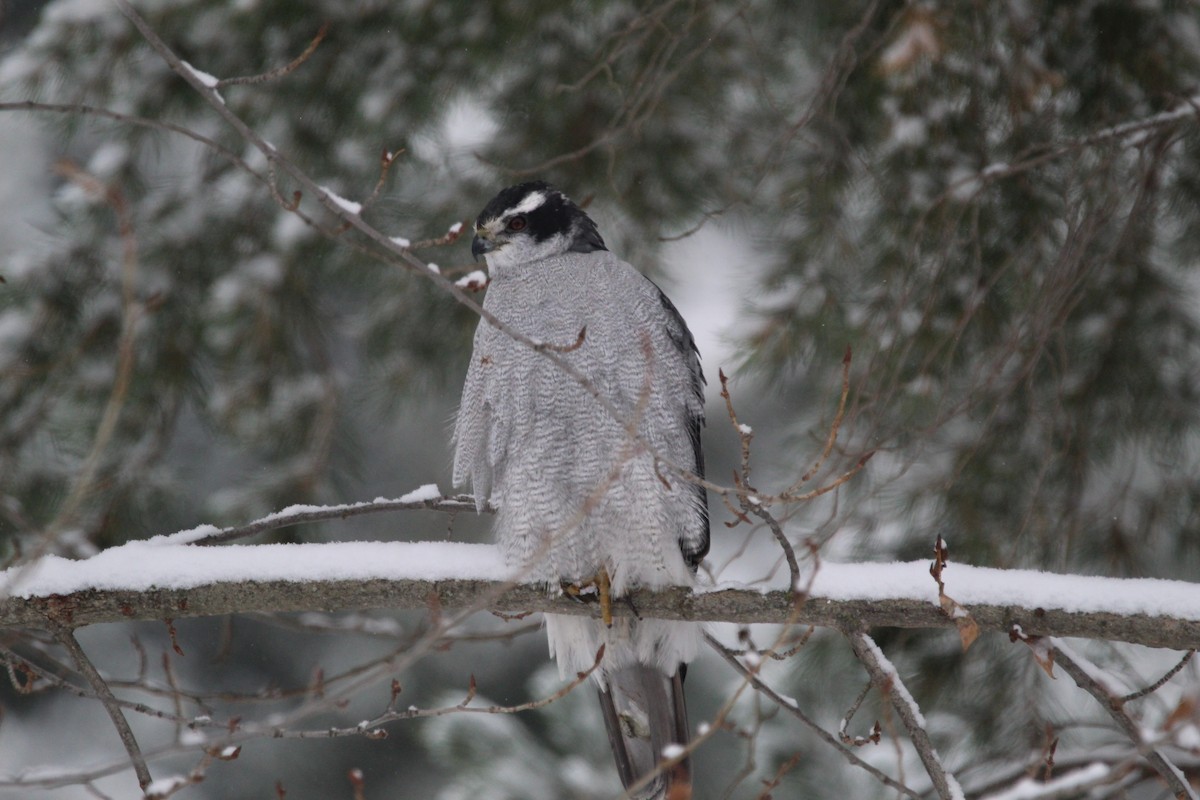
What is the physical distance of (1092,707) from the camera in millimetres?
4312

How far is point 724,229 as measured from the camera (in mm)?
4941

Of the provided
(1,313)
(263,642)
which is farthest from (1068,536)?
(263,642)

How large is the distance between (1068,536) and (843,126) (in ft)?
5.65

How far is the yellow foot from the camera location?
3117 mm

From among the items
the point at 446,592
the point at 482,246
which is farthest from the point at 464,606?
the point at 482,246

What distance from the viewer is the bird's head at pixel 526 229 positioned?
3.72m

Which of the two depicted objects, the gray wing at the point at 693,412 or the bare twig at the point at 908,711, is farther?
the gray wing at the point at 693,412

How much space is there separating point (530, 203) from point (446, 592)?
58.2 inches

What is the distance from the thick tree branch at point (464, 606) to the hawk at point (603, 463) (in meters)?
0.38

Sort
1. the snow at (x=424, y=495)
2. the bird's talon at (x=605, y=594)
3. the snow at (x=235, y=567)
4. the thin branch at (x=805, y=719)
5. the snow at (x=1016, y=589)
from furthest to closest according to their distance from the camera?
1. the bird's talon at (x=605, y=594)
2. the snow at (x=424, y=495)
3. the snow at (x=235, y=567)
4. the snow at (x=1016, y=589)
5. the thin branch at (x=805, y=719)

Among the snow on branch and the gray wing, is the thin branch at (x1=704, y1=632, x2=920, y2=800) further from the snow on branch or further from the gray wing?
the gray wing

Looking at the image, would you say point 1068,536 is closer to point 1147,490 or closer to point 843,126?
point 1147,490

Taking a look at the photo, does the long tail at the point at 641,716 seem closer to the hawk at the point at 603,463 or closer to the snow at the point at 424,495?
the hawk at the point at 603,463

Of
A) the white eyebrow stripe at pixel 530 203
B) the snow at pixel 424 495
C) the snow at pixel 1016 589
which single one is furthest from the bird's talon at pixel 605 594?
the white eyebrow stripe at pixel 530 203
